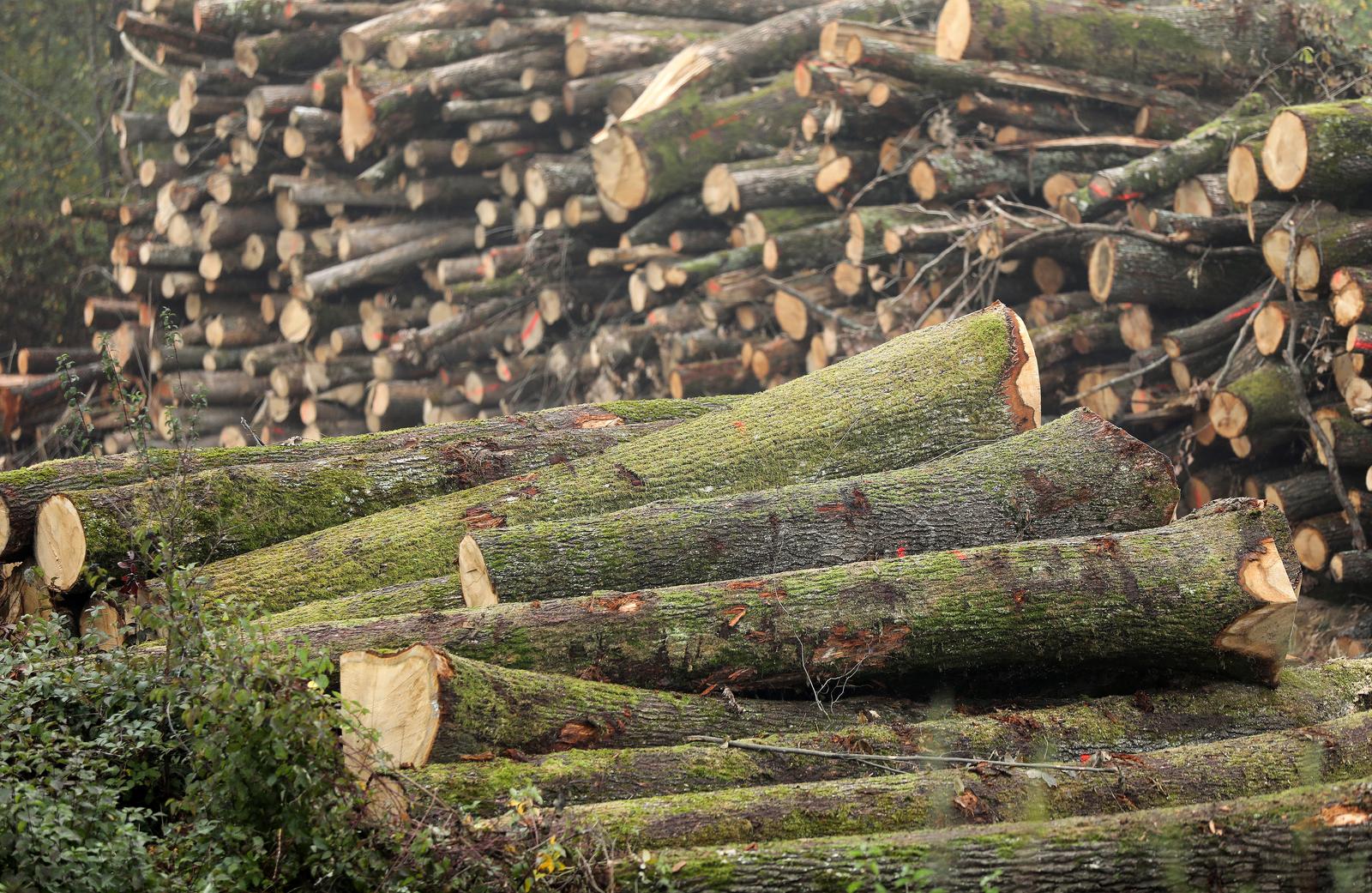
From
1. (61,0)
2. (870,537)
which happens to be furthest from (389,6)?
(870,537)

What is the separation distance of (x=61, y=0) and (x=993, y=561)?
52.1ft

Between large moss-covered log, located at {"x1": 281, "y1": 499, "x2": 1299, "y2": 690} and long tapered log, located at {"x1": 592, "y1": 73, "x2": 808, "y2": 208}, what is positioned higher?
long tapered log, located at {"x1": 592, "y1": 73, "x2": 808, "y2": 208}

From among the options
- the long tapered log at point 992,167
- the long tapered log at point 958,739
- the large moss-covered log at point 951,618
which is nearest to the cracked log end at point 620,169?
the long tapered log at point 992,167

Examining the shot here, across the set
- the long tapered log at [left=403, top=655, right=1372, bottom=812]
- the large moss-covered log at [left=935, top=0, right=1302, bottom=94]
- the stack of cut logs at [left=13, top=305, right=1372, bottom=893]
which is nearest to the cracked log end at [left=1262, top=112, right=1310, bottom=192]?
the large moss-covered log at [left=935, top=0, right=1302, bottom=94]

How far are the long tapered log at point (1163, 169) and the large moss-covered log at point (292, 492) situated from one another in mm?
3482

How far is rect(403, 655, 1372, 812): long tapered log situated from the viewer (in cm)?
412

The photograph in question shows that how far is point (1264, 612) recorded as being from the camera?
4957 millimetres

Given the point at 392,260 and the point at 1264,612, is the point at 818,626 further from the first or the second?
the point at 392,260

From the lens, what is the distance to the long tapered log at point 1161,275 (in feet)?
27.4

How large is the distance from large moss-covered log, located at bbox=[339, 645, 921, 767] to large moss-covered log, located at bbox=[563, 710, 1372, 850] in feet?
1.39

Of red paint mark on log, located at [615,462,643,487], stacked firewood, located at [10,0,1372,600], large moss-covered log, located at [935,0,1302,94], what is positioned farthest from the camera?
large moss-covered log, located at [935,0,1302,94]

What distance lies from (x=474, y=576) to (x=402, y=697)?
3.42 ft

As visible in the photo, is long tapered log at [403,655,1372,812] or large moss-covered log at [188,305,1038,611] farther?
large moss-covered log at [188,305,1038,611]

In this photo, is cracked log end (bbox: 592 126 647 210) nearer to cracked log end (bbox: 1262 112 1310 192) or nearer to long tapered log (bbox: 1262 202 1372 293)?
cracked log end (bbox: 1262 112 1310 192)
